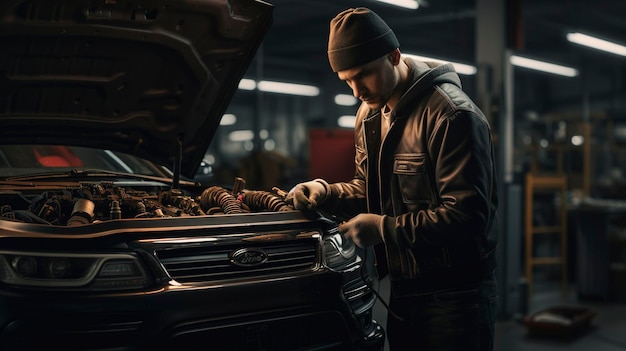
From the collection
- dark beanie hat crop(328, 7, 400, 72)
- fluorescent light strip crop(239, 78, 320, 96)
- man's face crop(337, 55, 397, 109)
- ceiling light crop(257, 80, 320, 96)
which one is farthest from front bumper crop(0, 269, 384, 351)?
ceiling light crop(257, 80, 320, 96)

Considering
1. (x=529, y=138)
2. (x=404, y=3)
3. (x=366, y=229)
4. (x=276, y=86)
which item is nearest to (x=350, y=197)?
(x=366, y=229)

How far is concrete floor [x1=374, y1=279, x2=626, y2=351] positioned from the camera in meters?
4.67

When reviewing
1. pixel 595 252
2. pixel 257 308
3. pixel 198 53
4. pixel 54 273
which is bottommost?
pixel 595 252

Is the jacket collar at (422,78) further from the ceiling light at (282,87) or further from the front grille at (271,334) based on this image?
the ceiling light at (282,87)

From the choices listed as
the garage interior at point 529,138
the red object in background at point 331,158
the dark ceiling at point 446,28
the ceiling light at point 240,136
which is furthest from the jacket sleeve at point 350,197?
the ceiling light at point 240,136

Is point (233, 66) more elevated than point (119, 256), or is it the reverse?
point (233, 66)

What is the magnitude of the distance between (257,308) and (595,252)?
527 centimetres

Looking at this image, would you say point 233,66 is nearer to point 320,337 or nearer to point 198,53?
point 198,53

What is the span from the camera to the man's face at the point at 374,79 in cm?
194

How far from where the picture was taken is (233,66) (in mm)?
2818

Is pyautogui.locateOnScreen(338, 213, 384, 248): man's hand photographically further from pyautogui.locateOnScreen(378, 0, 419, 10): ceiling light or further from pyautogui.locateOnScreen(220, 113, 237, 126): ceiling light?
pyautogui.locateOnScreen(220, 113, 237, 126): ceiling light

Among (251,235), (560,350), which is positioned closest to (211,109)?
(251,235)

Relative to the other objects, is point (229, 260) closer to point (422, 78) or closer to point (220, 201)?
point (220, 201)

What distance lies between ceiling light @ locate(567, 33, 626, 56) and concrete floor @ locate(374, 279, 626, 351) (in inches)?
175
